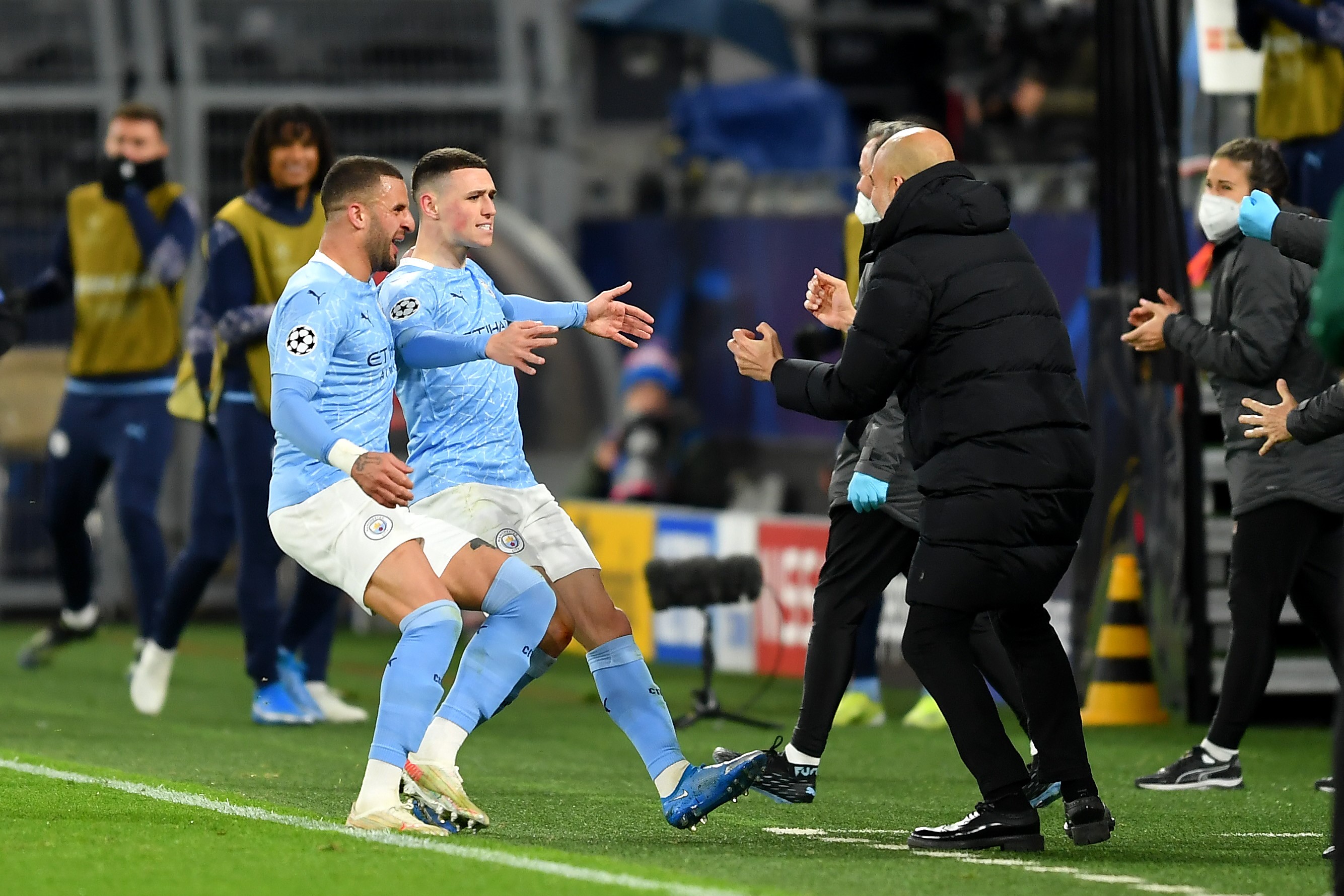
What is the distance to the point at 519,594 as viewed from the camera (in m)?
6.54

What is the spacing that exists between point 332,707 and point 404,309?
373 cm

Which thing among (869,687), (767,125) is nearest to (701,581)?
(869,687)

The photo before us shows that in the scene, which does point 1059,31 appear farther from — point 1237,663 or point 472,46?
point 1237,663

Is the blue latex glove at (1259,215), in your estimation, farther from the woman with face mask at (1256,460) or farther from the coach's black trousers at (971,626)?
the coach's black trousers at (971,626)

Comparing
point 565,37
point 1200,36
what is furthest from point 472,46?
point 1200,36

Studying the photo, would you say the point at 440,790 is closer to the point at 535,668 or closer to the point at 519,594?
the point at 519,594

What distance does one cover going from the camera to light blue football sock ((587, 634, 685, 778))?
6586 millimetres

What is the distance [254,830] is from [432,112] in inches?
440

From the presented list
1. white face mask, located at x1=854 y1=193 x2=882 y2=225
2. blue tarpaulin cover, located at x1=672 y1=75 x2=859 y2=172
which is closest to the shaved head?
white face mask, located at x1=854 y1=193 x2=882 y2=225

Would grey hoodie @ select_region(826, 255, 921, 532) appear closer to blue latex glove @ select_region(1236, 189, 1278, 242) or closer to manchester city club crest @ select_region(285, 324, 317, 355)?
blue latex glove @ select_region(1236, 189, 1278, 242)

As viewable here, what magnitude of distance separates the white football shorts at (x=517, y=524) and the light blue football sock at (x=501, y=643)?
0.09 metres

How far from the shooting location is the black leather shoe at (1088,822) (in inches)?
254

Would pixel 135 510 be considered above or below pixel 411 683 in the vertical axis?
below

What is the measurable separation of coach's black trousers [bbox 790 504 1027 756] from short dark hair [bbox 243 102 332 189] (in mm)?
3185
